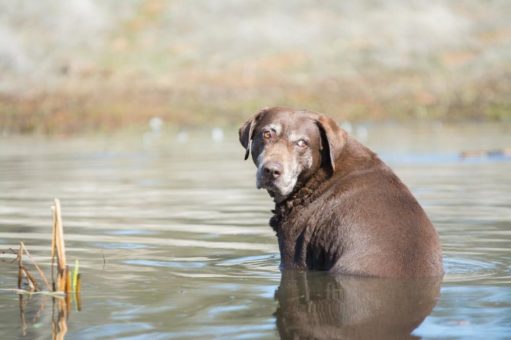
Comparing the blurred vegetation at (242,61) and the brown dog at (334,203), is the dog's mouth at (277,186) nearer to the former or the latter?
the brown dog at (334,203)

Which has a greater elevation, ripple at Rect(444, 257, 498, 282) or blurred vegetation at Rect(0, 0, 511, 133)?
blurred vegetation at Rect(0, 0, 511, 133)

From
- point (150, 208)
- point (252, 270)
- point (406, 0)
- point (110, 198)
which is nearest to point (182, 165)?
point (110, 198)

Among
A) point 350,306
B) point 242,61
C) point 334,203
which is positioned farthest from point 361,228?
point 242,61

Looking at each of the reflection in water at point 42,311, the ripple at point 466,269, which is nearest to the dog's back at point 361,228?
the ripple at point 466,269

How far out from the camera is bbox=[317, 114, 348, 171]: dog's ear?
9.90 m

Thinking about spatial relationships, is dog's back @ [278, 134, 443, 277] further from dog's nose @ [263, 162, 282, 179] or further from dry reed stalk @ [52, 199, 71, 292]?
dry reed stalk @ [52, 199, 71, 292]

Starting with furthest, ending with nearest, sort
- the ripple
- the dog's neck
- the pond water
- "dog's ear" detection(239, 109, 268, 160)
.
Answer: "dog's ear" detection(239, 109, 268, 160) < the dog's neck < the ripple < the pond water

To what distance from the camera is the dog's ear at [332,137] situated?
990 cm

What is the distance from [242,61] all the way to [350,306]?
70808mm

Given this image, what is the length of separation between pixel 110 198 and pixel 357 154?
954cm

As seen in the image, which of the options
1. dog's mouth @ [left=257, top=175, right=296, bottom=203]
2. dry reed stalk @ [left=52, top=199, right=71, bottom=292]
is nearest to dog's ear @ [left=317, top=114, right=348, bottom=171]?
dog's mouth @ [left=257, top=175, right=296, bottom=203]

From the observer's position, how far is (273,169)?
31.8 feet

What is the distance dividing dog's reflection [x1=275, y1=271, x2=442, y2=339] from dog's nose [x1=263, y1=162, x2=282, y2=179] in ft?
2.95

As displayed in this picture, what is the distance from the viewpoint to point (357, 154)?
1019cm
